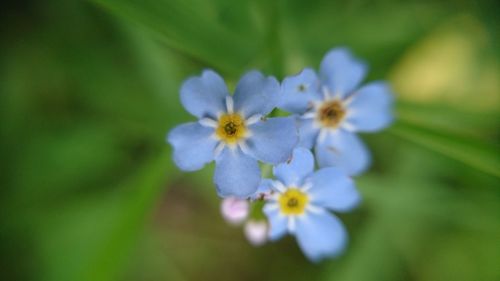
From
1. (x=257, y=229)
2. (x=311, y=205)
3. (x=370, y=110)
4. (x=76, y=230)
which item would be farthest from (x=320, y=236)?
(x=76, y=230)

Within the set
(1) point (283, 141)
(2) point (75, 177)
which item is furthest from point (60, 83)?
(1) point (283, 141)

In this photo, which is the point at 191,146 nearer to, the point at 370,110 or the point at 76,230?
the point at 370,110

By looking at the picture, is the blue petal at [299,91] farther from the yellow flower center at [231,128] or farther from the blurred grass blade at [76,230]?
the blurred grass blade at [76,230]

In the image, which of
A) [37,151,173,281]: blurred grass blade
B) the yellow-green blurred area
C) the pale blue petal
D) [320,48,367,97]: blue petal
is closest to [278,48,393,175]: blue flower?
[320,48,367,97]: blue petal

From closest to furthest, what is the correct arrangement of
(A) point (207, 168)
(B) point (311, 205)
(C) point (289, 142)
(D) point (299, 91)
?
1. (C) point (289, 142)
2. (D) point (299, 91)
3. (B) point (311, 205)
4. (A) point (207, 168)

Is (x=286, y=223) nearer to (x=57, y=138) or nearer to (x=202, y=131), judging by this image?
(x=202, y=131)

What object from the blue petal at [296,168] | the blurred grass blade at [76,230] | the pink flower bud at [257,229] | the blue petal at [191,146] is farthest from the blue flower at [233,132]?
the blurred grass blade at [76,230]

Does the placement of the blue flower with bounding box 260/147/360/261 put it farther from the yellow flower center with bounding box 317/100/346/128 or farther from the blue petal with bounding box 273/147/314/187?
the yellow flower center with bounding box 317/100/346/128

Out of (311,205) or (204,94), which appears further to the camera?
(311,205)
